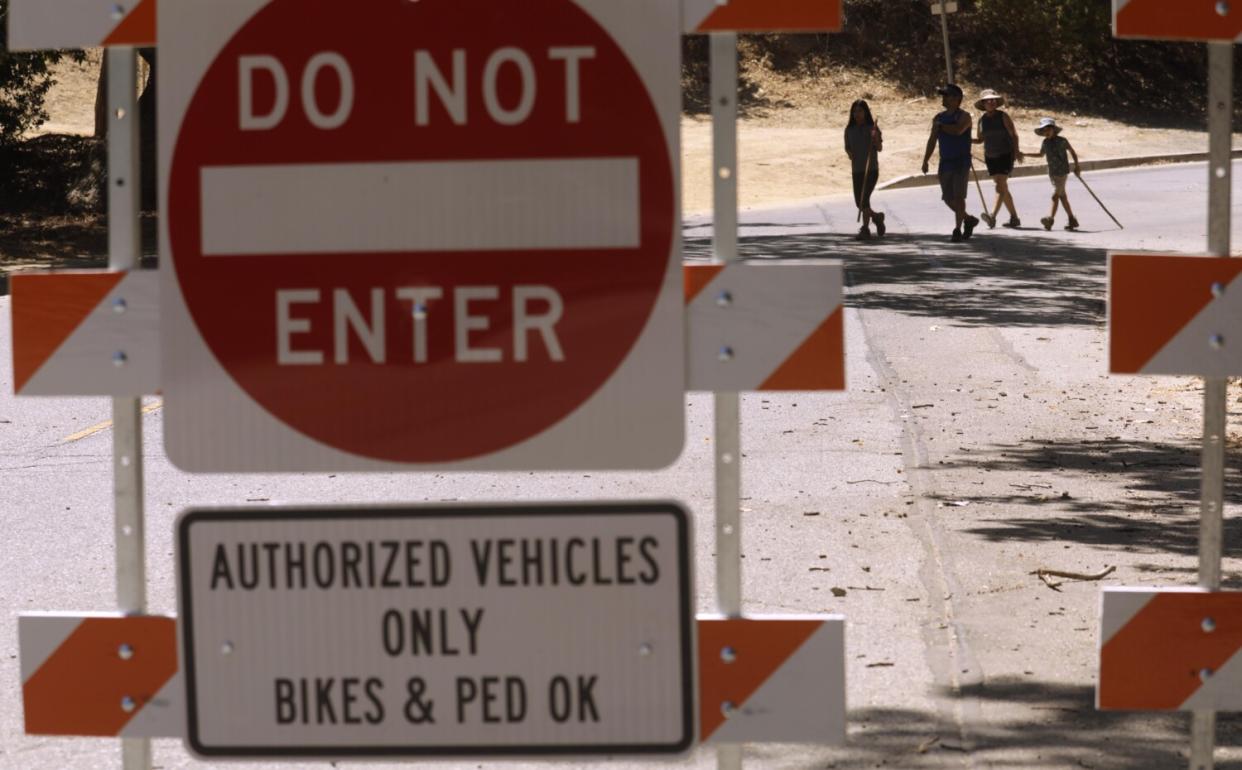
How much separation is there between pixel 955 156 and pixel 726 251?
64.2ft

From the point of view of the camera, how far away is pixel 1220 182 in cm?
327

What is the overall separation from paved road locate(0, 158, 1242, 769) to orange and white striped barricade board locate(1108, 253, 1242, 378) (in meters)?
1.88

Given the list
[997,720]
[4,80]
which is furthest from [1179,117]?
[997,720]

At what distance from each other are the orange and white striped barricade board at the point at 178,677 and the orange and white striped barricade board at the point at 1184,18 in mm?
1212

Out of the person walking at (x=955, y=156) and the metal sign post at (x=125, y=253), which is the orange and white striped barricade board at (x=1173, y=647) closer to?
the metal sign post at (x=125, y=253)

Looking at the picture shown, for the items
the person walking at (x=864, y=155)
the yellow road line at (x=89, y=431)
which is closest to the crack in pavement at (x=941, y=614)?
the yellow road line at (x=89, y=431)

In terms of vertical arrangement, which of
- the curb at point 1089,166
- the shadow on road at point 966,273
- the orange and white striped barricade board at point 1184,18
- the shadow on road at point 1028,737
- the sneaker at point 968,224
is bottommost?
the shadow on road at point 1028,737

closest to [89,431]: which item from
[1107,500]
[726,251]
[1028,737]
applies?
[1107,500]

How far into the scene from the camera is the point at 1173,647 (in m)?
3.41

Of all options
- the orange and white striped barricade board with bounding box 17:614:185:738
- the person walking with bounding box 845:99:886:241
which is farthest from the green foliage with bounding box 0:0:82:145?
the orange and white striped barricade board with bounding box 17:614:185:738

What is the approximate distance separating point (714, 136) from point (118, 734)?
4.80 feet

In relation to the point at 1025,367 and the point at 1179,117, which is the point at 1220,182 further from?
the point at 1179,117

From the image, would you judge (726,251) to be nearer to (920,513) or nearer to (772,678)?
(772,678)

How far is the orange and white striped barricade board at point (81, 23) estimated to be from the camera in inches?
117
